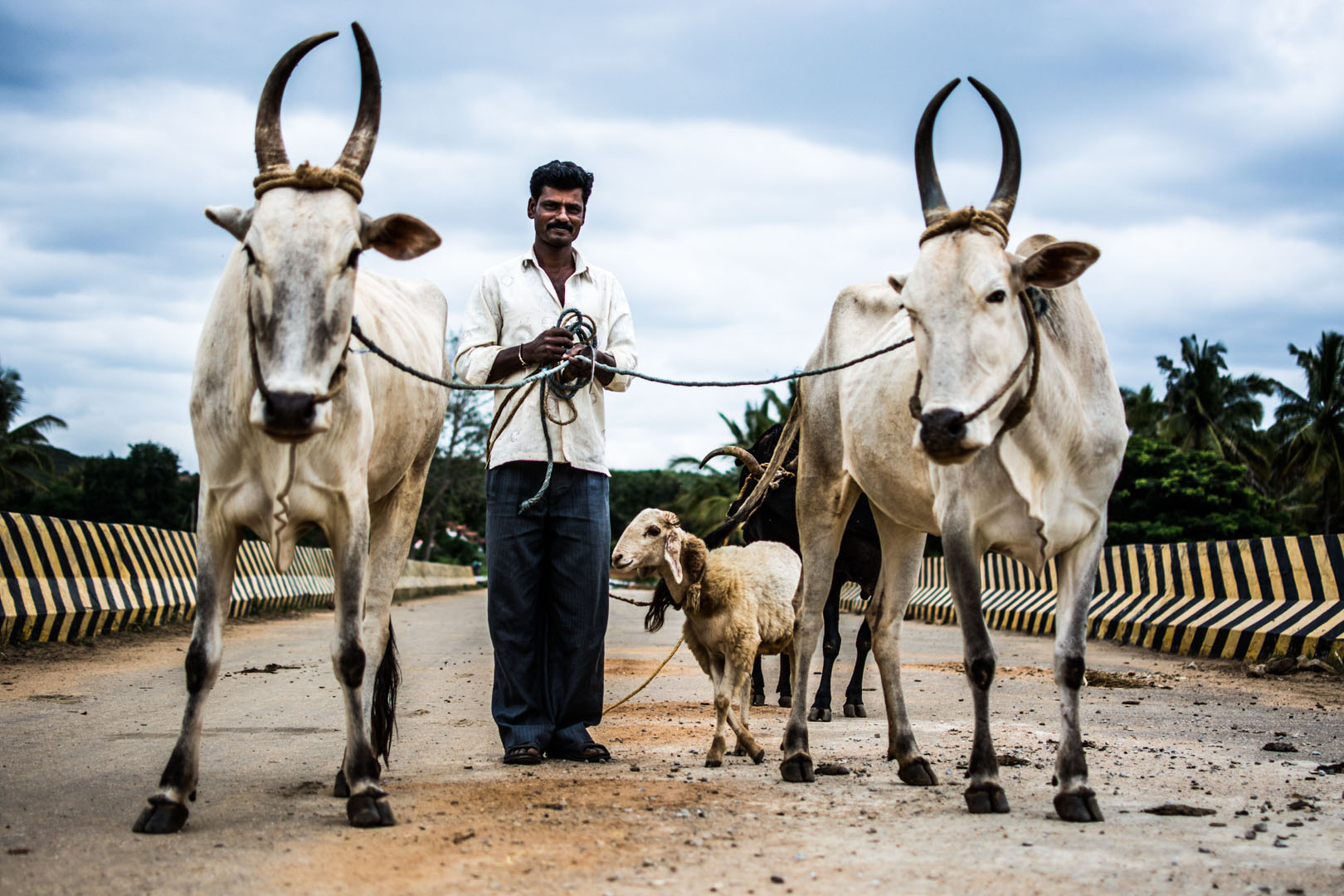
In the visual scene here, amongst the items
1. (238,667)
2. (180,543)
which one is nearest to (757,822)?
(238,667)

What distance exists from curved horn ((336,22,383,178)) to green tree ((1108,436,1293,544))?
3269 centimetres

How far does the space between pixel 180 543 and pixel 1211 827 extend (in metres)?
15.9

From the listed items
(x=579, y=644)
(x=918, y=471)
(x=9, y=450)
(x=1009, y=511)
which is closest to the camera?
(x=1009, y=511)

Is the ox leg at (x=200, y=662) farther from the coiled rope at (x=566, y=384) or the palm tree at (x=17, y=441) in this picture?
the palm tree at (x=17, y=441)

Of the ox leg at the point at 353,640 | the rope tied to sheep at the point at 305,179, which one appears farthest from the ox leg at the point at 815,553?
the rope tied to sheep at the point at 305,179

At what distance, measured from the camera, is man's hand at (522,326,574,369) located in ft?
19.9

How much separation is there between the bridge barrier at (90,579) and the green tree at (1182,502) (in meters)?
25.7

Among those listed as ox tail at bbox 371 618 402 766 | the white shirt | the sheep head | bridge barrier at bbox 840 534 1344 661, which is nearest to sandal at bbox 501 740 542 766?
ox tail at bbox 371 618 402 766

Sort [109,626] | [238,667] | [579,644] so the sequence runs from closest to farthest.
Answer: [579,644]
[238,667]
[109,626]

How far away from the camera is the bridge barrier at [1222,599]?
1152cm

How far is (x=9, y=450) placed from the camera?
52.4 metres

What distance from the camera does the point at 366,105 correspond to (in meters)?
5.02

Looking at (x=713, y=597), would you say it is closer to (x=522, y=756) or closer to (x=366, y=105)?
(x=522, y=756)

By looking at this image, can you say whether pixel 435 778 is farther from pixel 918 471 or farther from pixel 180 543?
pixel 180 543
